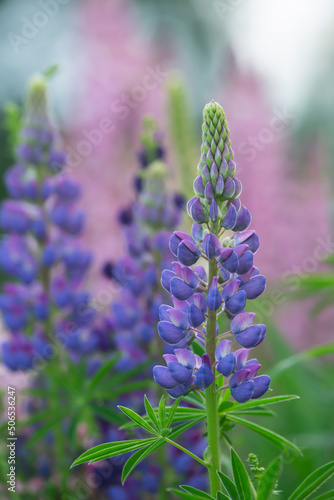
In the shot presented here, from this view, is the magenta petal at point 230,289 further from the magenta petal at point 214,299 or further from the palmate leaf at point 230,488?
the palmate leaf at point 230,488

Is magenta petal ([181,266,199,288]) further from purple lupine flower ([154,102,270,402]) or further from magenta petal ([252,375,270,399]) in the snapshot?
magenta petal ([252,375,270,399])

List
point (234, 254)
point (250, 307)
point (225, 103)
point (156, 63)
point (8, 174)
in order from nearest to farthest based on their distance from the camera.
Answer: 1. point (234, 254)
2. point (8, 174)
3. point (250, 307)
4. point (225, 103)
5. point (156, 63)

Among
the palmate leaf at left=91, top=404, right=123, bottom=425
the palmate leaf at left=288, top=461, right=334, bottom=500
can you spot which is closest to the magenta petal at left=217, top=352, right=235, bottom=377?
the palmate leaf at left=288, top=461, right=334, bottom=500

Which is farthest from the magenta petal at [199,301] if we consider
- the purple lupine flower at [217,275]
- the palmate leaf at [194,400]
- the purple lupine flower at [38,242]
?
the purple lupine flower at [38,242]

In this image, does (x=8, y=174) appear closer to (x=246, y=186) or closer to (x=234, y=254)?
(x=234, y=254)

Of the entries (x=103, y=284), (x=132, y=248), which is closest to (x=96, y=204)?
(x=103, y=284)

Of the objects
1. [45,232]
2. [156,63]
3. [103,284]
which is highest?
[156,63]

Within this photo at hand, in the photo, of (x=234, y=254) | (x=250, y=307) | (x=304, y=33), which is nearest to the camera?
(x=234, y=254)
